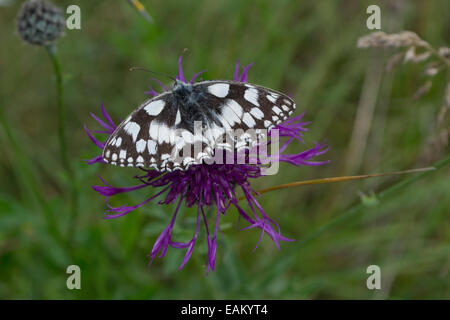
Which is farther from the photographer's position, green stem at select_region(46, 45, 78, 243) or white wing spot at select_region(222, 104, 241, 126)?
green stem at select_region(46, 45, 78, 243)

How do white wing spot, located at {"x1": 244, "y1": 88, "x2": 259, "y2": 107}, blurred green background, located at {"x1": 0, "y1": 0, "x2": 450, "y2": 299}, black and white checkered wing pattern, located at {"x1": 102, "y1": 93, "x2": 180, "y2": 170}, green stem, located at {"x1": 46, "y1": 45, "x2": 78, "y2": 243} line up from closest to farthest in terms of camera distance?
1. black and white checkered wing pattern, located at {"x1": 102, "y1": 93, "x2": 180, "y2": 170}
2. white wing spot, located at {"x1": 244, "y1": 88, "x2": 259, "y2": 107}
3. green stem, located at {"x1": 46, "y1": 45, "x2": 78, "y2": 243}
4. blurred green background, located at {"x1": 0, "y1": 0, "x2": 450, "y2": 299}

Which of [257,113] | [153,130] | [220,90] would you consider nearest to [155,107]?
[153,130]

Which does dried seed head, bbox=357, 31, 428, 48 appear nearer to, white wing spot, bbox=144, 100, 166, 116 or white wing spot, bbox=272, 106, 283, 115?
white wing spot, bbox=272, 106, 283, 115

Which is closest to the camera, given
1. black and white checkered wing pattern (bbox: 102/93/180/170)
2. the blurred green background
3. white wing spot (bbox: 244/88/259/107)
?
black and white checkered wing pattern (bbox: 102/93/180/170)

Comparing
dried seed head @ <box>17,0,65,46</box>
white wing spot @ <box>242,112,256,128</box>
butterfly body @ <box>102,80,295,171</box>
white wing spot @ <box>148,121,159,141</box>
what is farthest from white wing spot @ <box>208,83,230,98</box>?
dried seed head @ <box>17,0,65,46</box>

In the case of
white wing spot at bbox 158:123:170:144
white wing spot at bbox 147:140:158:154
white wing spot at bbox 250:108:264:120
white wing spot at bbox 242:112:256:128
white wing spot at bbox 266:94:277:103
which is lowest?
white wing spot at bbox 147:140:158:154
